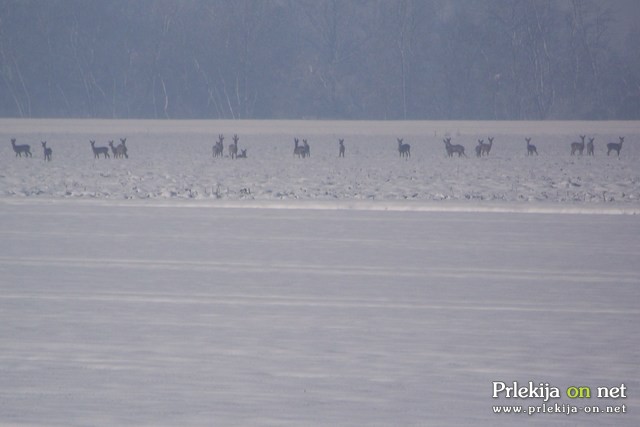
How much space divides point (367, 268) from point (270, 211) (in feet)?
18.2

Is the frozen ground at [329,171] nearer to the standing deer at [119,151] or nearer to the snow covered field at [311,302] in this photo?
the snow covered field at [311,302]

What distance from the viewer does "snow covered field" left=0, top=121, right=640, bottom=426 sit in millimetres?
5759

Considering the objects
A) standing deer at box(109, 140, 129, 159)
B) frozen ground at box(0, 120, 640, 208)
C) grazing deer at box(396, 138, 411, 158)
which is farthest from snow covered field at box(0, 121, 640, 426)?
grazing deer at box(396, 138, 411, 158)

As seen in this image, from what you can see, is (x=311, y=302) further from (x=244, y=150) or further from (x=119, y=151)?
(x=244, y=150)

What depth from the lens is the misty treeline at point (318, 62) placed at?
75438 millimetres

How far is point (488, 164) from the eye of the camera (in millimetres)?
28844

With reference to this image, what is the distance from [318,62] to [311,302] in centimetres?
7189

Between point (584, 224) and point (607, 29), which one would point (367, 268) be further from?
point (607, 29)

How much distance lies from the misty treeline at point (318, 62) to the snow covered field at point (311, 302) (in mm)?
55659

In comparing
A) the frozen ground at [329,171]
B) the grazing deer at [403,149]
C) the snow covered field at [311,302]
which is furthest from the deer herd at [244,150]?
the snow covered field at [311,302]

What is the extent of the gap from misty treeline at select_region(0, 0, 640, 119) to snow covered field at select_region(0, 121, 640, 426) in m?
55.7

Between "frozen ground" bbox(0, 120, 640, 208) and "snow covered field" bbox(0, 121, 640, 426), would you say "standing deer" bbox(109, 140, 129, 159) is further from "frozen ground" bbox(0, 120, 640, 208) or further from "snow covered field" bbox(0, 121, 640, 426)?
"snow covered field" bbox(0, 121, 640, 426)

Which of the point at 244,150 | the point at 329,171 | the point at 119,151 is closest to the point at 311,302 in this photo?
the point at 329,171

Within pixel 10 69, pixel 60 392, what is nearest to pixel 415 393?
pixel 60 392
